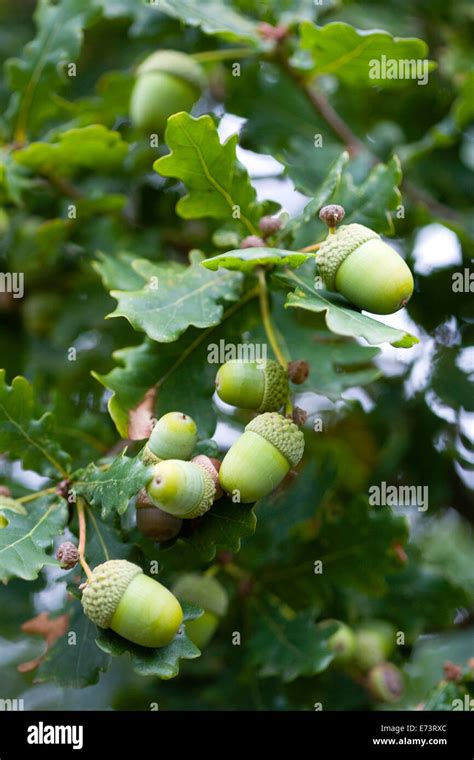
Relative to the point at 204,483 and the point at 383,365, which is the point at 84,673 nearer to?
the point at 204,483

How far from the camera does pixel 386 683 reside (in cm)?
202

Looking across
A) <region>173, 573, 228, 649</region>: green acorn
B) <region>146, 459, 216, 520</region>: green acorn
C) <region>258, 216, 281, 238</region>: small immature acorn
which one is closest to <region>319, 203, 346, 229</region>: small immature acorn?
<region>258, 216, 281, 238</region>: small immature acorn

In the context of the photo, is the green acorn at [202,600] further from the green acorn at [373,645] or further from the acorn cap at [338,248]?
the acorn cap at [338,248]

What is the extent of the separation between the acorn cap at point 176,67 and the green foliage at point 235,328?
0.31ft

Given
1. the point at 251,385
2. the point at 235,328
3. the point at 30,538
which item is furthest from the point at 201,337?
the point at 30,538

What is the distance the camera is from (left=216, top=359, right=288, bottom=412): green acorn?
1.34m

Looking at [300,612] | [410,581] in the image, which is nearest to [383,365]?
[410,581]

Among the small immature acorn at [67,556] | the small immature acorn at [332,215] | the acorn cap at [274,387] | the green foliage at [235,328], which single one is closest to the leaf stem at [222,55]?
the green foliage at [235,328]

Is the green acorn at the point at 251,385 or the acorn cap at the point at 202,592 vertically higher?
the green acorn at the point at 251,385

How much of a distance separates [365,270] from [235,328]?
0.38 metres

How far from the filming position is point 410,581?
214cm

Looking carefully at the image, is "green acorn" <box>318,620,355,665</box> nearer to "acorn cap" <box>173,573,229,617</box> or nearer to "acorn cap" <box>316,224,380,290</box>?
"acorn cap" <box>173,573,229,617</box>

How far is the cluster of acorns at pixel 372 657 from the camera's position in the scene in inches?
78.7

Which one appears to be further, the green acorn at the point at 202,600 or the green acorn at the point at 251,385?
the green acorn at the point at 202,600
